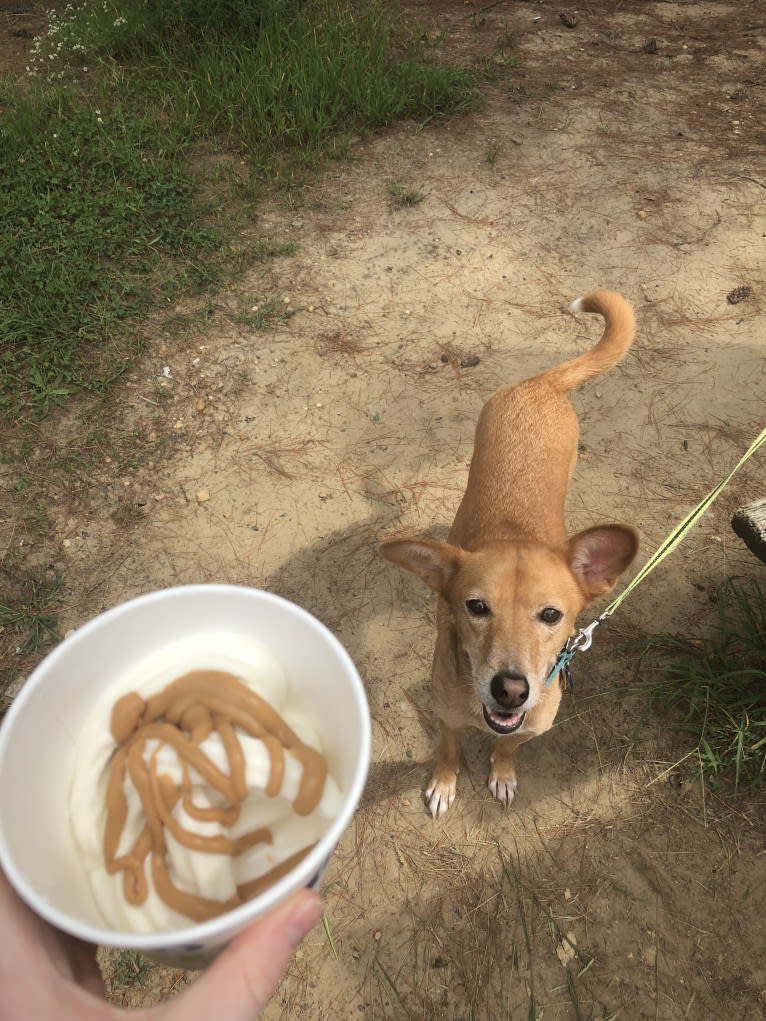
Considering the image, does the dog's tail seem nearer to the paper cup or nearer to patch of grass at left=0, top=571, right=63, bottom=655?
the paper cup

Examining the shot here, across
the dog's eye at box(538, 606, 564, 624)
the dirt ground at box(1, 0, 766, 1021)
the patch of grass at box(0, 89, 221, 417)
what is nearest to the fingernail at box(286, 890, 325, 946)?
the dog's eye at box(538, 606, 564, 624)

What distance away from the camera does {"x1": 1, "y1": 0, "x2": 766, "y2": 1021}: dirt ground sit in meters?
2.47

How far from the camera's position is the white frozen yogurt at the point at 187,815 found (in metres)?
1.19

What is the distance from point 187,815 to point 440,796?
5.88 feet

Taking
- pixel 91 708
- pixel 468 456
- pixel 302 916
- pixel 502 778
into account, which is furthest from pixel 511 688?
pixel 468 456

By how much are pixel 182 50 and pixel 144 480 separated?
413 centimetres

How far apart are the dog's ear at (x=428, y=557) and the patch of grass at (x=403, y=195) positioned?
3590mm

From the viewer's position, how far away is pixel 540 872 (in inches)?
103

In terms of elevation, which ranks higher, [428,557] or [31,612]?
[428,557]

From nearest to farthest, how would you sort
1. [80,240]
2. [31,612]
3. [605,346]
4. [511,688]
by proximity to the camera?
[511,688]
[605,346]
[31,612]
[80,240]

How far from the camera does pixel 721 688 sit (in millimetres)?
2826

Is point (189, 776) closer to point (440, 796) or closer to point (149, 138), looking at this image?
point (440, 796)

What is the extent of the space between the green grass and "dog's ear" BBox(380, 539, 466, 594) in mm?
2533

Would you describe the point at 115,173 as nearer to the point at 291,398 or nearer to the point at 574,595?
the point at 291,398
